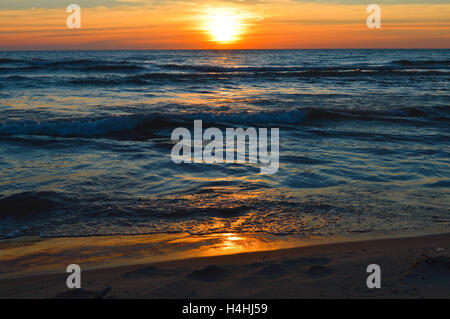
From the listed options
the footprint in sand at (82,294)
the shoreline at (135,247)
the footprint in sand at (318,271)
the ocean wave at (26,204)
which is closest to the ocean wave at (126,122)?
the ocean wave at (26,204)

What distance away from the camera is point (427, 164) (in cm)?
677

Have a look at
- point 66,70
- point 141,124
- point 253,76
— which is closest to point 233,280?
point 141,124

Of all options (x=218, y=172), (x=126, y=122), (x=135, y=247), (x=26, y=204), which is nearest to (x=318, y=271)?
(x=135, y=247)

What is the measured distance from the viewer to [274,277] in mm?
3027

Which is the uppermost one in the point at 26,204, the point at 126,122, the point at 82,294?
the point at 126,122

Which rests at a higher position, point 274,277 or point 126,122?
point 126,122

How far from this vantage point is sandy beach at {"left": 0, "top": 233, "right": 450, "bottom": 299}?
9.04 ft

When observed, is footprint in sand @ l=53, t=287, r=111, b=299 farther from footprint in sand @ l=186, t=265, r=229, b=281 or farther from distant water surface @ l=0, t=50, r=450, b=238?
distant water surface @ l=0, t=50, r=450, b=238

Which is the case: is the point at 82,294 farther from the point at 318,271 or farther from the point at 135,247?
the point at 318,271

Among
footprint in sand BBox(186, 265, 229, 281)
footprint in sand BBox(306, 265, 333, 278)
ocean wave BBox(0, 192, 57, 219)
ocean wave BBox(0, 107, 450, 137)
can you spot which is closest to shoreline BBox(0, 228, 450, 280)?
footprint in sand BBox(186, 265, 229, 281)

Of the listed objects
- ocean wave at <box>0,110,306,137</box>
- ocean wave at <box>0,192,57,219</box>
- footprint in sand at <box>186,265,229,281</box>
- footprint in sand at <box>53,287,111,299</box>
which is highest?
ocean wave at <box>0,110,306,137</box>

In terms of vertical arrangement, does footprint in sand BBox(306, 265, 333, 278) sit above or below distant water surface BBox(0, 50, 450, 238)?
below

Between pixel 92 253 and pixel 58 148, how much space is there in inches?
200

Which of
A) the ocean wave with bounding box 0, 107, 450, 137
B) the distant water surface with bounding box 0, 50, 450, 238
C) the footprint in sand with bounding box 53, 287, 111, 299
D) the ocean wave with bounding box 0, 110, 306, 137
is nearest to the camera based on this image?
the footprint in sand with bounding box 53, 287, 111, 299
